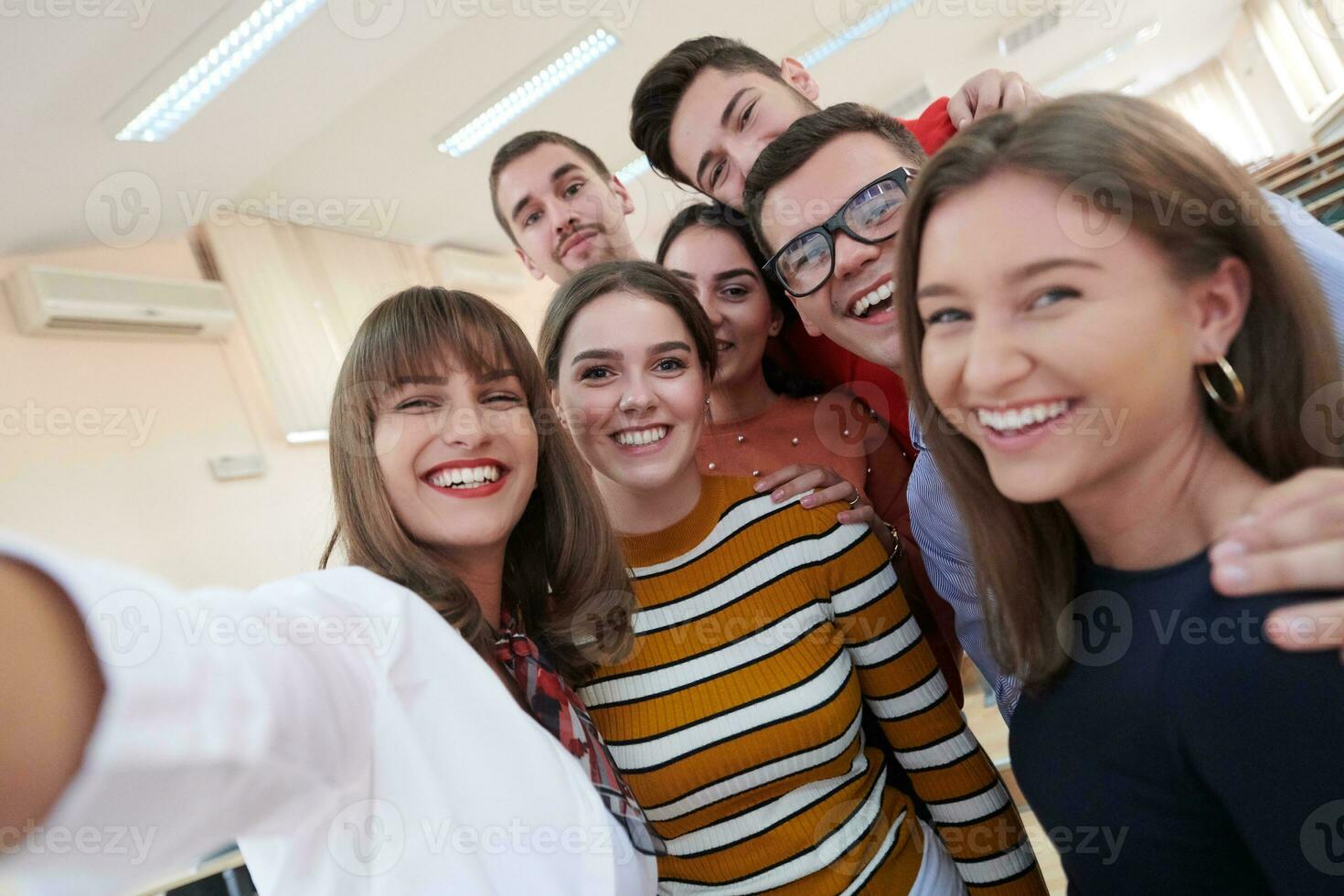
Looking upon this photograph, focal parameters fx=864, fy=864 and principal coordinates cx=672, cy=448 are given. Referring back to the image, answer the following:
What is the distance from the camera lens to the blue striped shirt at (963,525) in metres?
1.06

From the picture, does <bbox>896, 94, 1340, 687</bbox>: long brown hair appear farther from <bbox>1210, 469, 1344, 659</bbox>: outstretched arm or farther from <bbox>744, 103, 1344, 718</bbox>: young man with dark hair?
<bbox>744, 103, 1344, 718</bbox>: young man with dark hair

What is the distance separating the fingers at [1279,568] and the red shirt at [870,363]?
109 cm

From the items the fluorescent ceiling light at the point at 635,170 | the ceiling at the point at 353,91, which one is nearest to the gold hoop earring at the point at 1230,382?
the ceiling at the point at 353,91

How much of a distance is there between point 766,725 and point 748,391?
94cm

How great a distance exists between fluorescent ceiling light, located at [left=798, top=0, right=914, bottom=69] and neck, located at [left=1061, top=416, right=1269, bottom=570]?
5.54m

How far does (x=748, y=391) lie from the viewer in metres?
2.06

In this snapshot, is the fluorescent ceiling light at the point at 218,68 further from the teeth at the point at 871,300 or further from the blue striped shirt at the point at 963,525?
the blue striped shirt at the point at 963,525

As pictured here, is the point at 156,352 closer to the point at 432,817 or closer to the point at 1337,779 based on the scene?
the point at 432,817

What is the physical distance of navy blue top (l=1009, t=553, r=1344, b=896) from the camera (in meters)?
0.73

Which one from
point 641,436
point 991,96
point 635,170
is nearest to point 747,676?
point 641,436

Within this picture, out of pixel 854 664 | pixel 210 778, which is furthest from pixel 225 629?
pixel 854 664

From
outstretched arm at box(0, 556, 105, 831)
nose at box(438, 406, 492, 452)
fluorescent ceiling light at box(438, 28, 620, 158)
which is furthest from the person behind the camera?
fluorescent ceiling light at box(438, 28, 620, 158)

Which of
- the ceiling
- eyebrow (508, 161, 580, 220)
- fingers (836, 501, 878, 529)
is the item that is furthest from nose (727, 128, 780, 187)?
the ceiling

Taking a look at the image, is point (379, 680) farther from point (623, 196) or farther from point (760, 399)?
point (623, 196)
